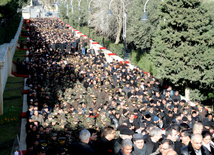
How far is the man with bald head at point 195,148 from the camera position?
533 cm

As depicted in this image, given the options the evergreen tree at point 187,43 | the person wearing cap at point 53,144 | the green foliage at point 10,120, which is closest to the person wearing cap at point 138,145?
A: the person wearing cap at point 53,144

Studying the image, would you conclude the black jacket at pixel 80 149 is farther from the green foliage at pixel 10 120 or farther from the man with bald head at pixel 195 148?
the green foliage at pixel 10 120

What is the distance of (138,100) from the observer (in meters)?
12.9

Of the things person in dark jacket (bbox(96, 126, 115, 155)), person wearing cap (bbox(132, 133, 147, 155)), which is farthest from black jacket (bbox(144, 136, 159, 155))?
person in dark jacket (bbox(96, 126, 115, 155))

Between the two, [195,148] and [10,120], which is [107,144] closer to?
[195,148]

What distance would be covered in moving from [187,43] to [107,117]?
26.9 ft

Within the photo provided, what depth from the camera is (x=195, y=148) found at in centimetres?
542

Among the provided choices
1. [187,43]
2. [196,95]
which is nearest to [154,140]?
[187,43]

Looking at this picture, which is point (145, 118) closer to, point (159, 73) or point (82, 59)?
point (159, 73)

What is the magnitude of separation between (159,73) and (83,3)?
38.8 meters

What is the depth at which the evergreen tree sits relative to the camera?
16.3m

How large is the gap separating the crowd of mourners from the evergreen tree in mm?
1690

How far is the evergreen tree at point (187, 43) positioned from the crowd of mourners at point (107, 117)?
1.69 metres

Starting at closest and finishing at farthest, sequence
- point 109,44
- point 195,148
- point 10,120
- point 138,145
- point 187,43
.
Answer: point 195,148 < point 138,145 < point 10,120 < point 187,43 < point 109,44
